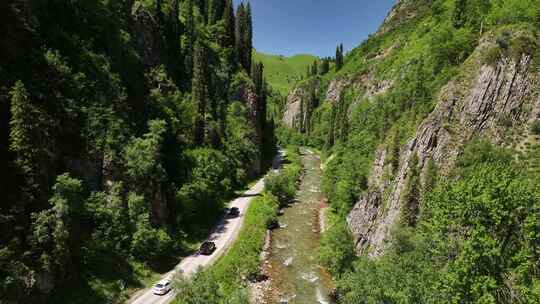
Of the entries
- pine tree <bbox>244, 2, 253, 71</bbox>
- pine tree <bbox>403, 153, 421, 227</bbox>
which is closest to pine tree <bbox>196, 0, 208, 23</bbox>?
pine tree <bbox>244, 2, 253, 71</bbox>

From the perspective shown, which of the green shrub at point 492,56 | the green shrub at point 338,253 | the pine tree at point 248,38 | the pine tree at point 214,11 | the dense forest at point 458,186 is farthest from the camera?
the pine tree at point 248,38

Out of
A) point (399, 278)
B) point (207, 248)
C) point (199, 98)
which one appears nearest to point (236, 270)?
point (207, 248)

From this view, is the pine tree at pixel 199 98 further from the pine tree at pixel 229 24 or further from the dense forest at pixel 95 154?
the pine tree at pixel 229 24

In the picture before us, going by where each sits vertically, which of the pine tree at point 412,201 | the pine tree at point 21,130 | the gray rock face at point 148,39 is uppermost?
the gray rock face at point 148,39

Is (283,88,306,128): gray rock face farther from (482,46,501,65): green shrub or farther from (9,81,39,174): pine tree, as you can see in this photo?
(9,81,39,174): pine tree

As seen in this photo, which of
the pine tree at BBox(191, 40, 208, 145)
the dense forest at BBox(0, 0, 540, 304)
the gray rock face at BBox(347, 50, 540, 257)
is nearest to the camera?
the dense forest at BBox(0, 0, 540, 304)

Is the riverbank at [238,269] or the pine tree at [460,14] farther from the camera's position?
the pine tree at [460,14]

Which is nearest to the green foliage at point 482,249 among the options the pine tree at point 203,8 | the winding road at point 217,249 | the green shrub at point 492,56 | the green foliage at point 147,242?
the green shrub at point 492,56

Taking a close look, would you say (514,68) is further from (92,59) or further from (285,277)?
(92,59)
